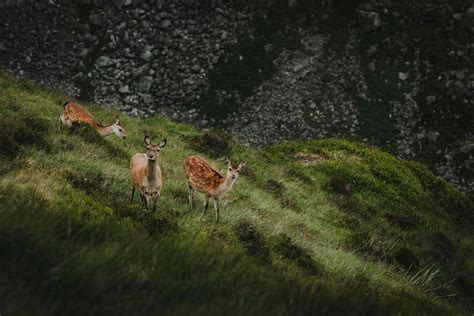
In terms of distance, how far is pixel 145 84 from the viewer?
41312 mm

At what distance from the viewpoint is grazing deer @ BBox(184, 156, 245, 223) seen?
483 inches

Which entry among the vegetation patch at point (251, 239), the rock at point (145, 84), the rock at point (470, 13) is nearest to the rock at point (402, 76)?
the rock at point (470, 13)

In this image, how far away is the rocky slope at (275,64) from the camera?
4050 centimetres

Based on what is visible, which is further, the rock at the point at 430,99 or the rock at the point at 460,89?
the rock at the point at 460,89

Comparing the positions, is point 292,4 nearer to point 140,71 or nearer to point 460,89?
point 140,71

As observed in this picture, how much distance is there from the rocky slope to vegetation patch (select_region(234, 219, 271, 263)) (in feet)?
89.3

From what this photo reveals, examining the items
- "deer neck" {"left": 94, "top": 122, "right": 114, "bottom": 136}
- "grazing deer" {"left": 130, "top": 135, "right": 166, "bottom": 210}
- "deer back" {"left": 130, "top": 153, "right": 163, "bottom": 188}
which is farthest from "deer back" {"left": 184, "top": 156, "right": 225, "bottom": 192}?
"deer neck" {"left": 94, "top": 122, "right": 114, "bottom": 136}

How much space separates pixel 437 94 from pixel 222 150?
2595 centimetres

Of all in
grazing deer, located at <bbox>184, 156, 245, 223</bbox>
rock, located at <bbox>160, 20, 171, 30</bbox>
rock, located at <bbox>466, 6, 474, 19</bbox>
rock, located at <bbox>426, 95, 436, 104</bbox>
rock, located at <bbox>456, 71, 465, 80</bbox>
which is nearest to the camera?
grazing deer, located at <bbox>184, 156, 245, 223</bbox>

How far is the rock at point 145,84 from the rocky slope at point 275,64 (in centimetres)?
8

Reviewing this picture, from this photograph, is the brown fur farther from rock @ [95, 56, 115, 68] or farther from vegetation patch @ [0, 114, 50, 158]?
rock @ [95, 56, 115, 68]

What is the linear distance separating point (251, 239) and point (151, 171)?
2694 mm

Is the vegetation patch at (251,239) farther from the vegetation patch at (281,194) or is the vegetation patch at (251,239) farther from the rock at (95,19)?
the rock at (95,19)

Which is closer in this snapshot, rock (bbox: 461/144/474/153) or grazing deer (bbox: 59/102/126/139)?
grazing deer (bbox: 59/102/126/139)
